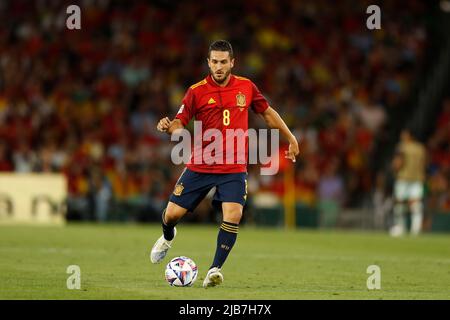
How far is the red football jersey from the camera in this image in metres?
11.6

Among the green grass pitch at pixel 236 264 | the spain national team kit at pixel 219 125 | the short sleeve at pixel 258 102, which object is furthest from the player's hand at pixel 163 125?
the green grass pitch at pixel 236 264

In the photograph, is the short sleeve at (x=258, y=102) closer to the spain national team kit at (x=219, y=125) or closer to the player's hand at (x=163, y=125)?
the spain national team kit at (x=219, y=125)

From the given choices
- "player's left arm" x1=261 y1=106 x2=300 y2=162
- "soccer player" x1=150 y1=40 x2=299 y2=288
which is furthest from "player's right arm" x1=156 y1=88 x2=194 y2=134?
"player's left arm" x1=261 y1=106 x2=300 y2=162

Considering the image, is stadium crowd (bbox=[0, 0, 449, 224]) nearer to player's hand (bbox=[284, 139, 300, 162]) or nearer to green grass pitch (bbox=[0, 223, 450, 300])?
green grass pitch (bbox=[0, 223, 450, 300])

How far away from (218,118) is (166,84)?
1765cm

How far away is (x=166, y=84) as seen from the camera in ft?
95.5

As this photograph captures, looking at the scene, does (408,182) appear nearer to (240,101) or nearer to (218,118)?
(240,101)

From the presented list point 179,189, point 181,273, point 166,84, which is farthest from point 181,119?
point 166,84

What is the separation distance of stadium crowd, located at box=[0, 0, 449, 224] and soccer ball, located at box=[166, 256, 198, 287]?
1432cm

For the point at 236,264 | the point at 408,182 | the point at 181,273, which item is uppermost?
the point at 181,273

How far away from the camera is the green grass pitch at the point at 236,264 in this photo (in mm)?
10617

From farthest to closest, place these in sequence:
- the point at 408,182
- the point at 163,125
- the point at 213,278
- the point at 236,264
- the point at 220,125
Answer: the point at 408,182, the point at 236,264, the point at 220,125, the point at 163,125, the point at 213,278

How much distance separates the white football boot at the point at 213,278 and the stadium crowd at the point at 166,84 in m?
14.5
